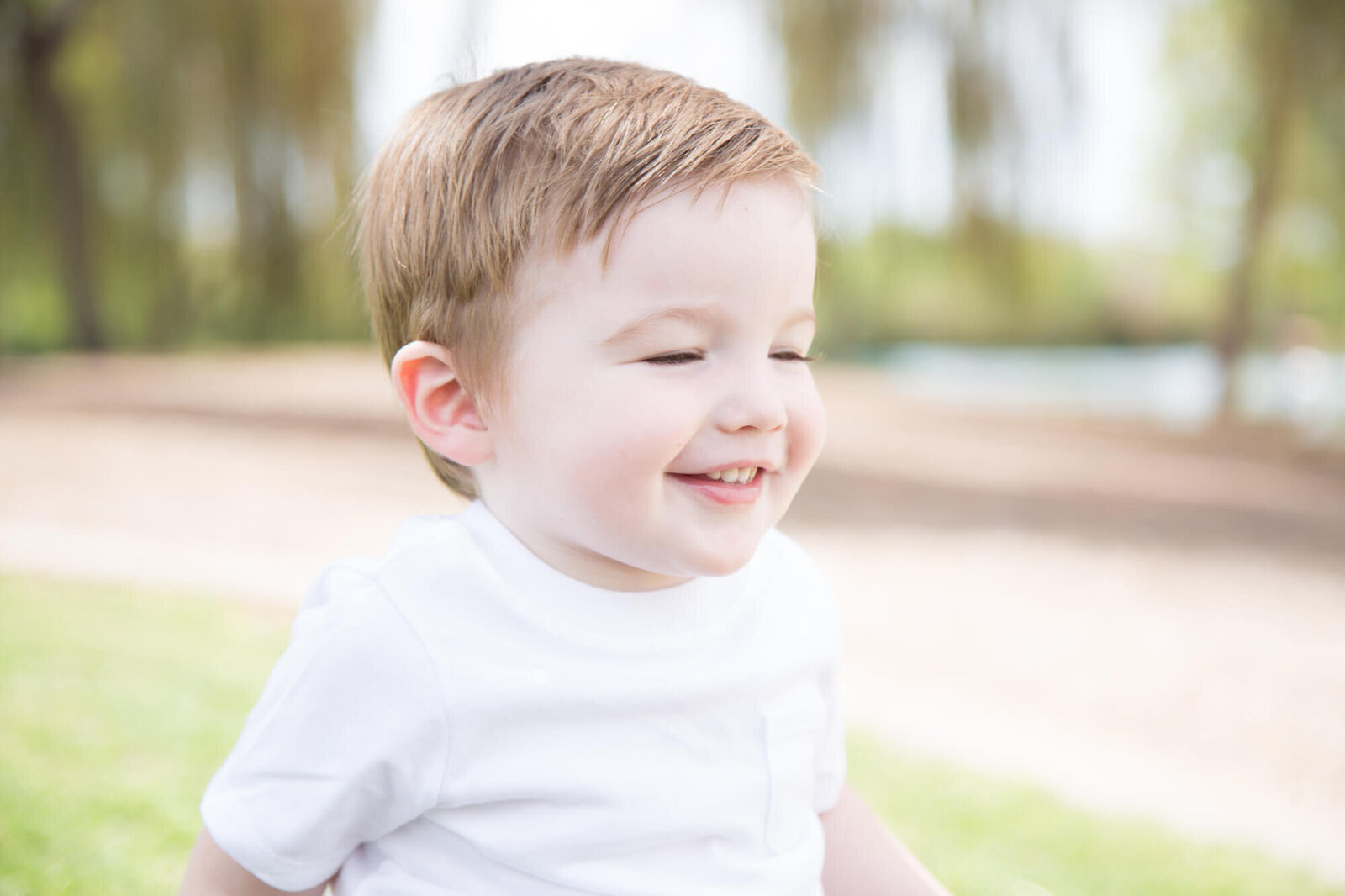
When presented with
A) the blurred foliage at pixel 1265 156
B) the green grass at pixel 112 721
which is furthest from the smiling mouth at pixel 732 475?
the blurred foliage at pixel 1265 156

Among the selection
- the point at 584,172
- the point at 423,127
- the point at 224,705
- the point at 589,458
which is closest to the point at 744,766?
the point at 589,458

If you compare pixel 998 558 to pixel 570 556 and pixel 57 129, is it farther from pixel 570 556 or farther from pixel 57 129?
pixel 57 129

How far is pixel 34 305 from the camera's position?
15945 millimetres

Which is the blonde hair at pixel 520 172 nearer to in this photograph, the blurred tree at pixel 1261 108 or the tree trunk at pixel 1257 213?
the blurred tree at pixel 1261 108

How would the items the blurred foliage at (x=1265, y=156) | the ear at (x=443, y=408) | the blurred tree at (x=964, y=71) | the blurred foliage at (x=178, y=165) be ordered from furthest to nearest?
the blurred foliage at (x=1265, y=156)
the blurred foliage at (x=178, y=165)
the blurred tree at (x=964, y=71)
the ear at (x=443, y=408)

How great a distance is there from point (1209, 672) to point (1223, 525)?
3.09 m

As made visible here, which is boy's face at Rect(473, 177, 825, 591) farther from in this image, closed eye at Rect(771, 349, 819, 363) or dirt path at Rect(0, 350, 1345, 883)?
dirt path at Rect(0, 350, 1345, 883)

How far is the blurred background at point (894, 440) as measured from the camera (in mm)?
2730

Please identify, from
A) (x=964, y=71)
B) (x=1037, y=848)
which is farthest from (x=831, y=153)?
(x=1037, y=848)

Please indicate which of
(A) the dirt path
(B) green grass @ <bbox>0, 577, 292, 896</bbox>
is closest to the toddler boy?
(B) green grass @ <bbox>0, 577, 292, 896</bbox>

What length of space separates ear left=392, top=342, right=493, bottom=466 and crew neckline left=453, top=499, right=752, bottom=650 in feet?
0.22

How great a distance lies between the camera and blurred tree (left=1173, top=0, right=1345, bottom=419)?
905 centimetres

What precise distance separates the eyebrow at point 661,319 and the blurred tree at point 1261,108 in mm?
9958

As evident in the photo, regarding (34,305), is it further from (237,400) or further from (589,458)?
(589,458)
